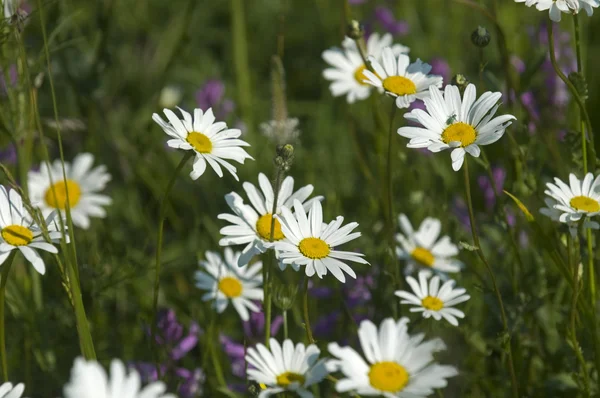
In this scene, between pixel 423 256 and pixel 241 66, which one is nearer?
pixel 423 256

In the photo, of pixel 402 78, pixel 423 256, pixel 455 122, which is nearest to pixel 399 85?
pixel 402 78

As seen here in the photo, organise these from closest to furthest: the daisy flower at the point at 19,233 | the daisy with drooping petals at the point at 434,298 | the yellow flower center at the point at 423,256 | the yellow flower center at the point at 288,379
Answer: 1. the yellow flower center at the point at 288,379
2. the daisy flower at the point at 19,233
3. the daisy with drooping petals at the point at 434,298
4. the yellow flower center at the point at 423,256

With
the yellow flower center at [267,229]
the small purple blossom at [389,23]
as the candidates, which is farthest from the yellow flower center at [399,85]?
the small purple blossom at [389,23]

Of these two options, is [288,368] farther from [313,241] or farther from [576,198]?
[576,198]

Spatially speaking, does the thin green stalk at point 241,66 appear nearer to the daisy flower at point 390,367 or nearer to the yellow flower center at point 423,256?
the yellow flower center at point 423,256

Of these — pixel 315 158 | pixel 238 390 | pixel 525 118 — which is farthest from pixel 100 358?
pixel 525 118

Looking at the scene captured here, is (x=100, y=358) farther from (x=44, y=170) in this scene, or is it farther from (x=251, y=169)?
(x=251, y=169)
